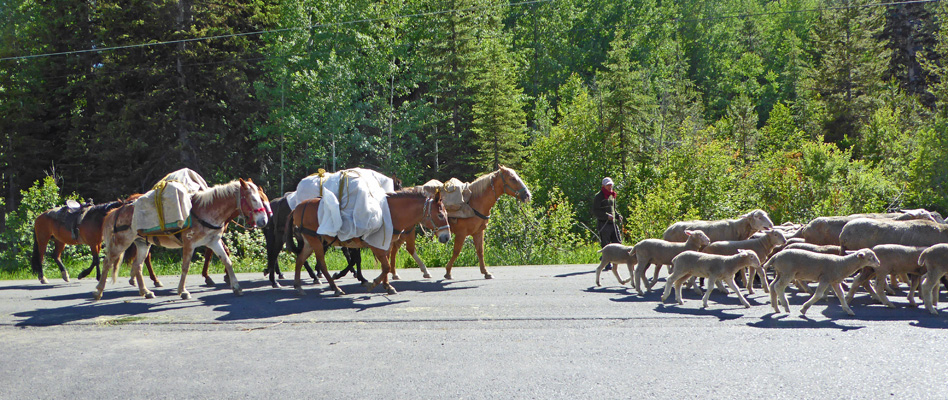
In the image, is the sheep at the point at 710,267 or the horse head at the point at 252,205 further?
the horse head at the point at 252,205

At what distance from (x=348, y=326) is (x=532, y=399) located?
3.87m

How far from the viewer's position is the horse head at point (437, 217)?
1149 centimetres

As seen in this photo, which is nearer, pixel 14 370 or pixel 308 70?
pixel 14 370

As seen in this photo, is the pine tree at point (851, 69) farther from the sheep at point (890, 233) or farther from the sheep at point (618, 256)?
the sheep at point (618, 256)

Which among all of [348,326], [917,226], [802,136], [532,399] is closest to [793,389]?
[532,399]

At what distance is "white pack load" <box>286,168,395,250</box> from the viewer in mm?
11523

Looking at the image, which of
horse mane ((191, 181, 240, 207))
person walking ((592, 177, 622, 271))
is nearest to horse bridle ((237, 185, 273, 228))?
horse mane ((191, 181, 240, 207))

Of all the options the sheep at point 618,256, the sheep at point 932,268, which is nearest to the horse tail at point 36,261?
the sheep at point 618,256

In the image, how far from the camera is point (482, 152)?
4103cm

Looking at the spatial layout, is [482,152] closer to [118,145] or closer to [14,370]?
[118,145]

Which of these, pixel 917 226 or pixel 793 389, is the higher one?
pixel 917 226

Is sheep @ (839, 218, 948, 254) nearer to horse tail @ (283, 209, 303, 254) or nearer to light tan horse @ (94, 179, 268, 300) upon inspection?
horse tail @ (283, 209, 303, 254)

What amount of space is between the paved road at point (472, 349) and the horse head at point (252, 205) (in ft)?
4.66

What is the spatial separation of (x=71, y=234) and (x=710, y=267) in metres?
14.2
